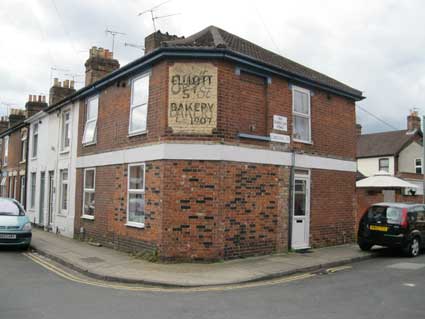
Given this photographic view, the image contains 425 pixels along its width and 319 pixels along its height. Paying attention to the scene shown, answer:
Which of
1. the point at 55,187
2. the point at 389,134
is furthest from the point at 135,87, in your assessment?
the point at 389,134

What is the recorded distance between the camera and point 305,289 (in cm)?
803

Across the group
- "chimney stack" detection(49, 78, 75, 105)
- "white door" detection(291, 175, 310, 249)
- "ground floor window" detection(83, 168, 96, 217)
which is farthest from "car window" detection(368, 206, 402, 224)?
"chimney stack" detection(49, 78, 75, 105)

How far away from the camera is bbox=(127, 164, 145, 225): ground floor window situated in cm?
1166

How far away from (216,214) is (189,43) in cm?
458

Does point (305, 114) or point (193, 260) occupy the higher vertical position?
point (305, 114)

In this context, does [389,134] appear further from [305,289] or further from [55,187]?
[305,289]

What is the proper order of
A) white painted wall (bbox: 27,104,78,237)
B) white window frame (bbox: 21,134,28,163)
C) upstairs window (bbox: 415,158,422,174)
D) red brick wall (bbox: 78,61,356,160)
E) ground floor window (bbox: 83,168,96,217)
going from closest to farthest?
red brick wall (bbox: 78,61,356,160) → ground floor window (bbox: 83,168,96,217) → white painted wall (bbox: 27,104,78,237) → white window frame (bbox: 21,134,28,163) → upstairs window (bbox: 415,158,422,174)

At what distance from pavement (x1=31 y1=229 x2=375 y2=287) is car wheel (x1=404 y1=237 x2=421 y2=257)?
1000 millimetres

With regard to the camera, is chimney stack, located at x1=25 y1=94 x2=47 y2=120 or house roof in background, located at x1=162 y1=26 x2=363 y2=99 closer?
house roof in background, located at x1=162 y1=26 x2=363 y2=99

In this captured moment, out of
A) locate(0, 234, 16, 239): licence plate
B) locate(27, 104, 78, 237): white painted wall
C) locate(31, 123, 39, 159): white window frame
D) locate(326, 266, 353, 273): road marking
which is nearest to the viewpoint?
locate(326, 266, 353, 273): road marking

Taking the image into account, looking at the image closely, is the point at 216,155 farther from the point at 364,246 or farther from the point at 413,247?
the point at 413,247

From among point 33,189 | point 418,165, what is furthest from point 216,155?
point 418,165

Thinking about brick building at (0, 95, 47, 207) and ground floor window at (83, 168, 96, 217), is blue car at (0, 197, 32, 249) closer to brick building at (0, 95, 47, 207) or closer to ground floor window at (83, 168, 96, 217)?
ground floor window at (83, 168, 96, 217)

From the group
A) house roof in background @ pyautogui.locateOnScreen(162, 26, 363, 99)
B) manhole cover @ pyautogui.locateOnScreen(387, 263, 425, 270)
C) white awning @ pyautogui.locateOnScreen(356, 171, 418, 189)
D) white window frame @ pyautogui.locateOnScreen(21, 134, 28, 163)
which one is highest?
house roof in background @ pyautogui.locateOnScreen(162, 26, 363, 99)
